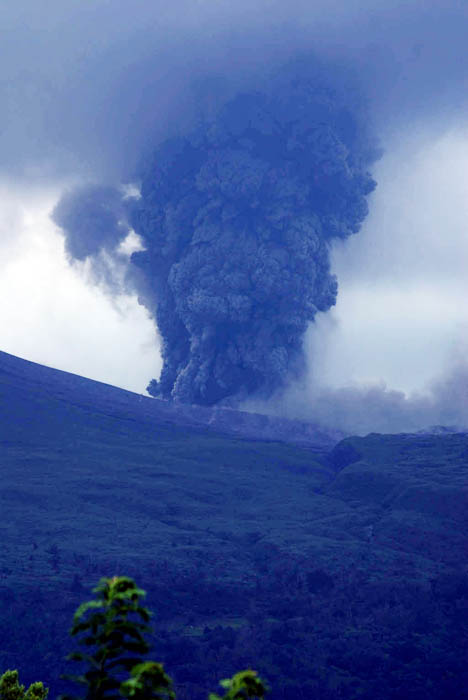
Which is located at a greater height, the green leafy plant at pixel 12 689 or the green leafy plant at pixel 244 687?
the green leafy plant at pixel 244 687

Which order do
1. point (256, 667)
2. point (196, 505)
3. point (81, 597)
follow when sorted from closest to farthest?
1. point (256, 667)
2. point (81, 597)
3. point (196, 505)

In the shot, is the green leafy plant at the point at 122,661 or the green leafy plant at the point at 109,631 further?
the green leafy plant at the point at 109,631

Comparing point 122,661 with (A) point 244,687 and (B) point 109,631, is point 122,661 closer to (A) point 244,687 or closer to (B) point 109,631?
(B) point 109,631

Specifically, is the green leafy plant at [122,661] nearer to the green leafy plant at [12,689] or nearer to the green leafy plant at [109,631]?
the green leafy plant at [109,631]

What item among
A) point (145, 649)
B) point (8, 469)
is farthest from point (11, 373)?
point (145, 649)

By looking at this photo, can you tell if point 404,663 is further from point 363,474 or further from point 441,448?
point 441,448

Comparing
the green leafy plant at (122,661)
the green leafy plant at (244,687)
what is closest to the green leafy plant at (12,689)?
the green leafy plant at (122,661)

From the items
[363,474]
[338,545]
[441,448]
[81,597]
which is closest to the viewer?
[81,597]

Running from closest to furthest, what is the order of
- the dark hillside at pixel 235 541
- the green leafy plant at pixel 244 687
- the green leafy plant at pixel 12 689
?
the green leafy plant at pixel 244 687 < the green leafy plant at pixel 12 689 < the dark hillside at pixel 235 541

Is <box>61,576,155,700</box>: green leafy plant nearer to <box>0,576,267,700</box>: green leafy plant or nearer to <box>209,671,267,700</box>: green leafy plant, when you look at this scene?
<box>0,576,267,700</box>: green leafy plant
